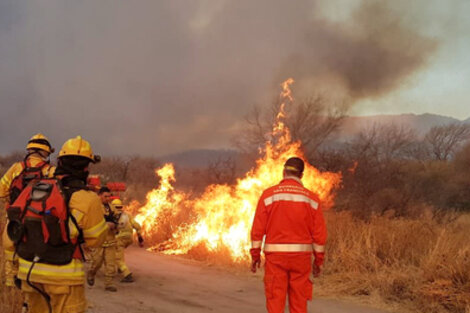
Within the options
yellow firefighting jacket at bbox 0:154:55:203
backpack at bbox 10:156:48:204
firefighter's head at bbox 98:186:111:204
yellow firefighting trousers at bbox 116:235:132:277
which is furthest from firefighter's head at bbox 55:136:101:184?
yellow firefighting trousers at bbox 116:235:132:277

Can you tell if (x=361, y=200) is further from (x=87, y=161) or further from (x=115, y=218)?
(x=87, y=161)

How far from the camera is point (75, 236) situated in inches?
131

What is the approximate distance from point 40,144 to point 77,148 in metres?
2.38

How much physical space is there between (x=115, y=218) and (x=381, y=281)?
5.16 meters

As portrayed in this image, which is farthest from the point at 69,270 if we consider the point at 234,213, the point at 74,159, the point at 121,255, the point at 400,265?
the point at 234,213

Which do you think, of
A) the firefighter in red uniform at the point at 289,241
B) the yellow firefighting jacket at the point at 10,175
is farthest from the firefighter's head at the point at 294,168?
the yellow firefighting jacket at the point at 10,175

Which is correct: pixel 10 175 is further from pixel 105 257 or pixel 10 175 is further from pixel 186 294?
pixel 186 294

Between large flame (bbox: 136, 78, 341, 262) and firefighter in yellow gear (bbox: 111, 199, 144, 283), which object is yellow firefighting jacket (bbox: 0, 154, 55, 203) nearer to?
firefighter in yellow gear (bbox: 111, 199, 144, 283)

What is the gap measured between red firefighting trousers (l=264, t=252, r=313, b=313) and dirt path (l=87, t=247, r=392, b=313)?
2.11 metres

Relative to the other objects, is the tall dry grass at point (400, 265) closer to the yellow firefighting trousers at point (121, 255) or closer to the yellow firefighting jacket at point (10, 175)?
the yellow firefighting trousers at point (121, 255)

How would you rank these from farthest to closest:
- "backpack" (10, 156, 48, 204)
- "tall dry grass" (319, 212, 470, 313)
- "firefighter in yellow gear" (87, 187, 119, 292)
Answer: "firefighter in yellow gear" (87, 187, 119, 292) < "tall dry grass" (319, 212, 470, 313) < "backpack" (10, 156, 48, 204)

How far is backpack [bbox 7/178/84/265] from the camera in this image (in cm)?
322

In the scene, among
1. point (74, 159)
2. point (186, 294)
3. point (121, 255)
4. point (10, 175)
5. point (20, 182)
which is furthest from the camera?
point (121, 255)

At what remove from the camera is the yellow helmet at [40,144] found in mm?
5535
